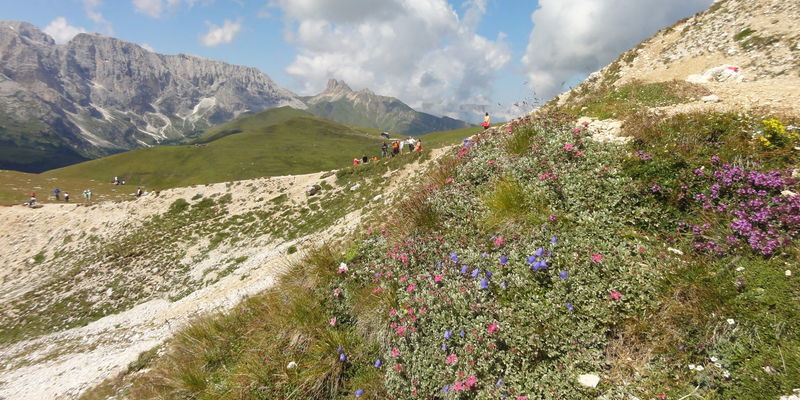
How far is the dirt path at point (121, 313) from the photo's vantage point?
513 inches

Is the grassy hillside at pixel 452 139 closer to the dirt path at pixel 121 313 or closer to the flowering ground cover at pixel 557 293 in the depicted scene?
the dirt path at pixel 121 313

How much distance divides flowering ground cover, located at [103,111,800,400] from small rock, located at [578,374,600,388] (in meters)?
0.01

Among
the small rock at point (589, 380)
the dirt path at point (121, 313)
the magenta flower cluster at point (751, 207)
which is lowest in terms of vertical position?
the dirt path at point (121, 313)

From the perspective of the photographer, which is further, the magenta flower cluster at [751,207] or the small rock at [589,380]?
the magenta flower cluster at [751,207]

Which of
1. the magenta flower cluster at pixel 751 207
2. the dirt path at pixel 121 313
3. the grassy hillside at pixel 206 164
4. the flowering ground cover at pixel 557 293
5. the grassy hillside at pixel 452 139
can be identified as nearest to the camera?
the flowering ground cover at pixel 557 293

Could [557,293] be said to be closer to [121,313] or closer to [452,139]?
[121,313]

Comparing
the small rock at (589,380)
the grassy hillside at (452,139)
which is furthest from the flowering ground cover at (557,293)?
the grassy hillside at (452,139)

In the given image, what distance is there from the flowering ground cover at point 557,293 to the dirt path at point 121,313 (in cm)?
308

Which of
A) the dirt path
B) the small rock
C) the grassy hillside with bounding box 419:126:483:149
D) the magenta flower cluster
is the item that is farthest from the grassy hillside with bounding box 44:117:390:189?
the small rock

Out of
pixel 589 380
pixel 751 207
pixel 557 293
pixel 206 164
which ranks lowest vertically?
pixel 589 380

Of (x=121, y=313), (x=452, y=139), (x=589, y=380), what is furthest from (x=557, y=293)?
(x=452, y=139)

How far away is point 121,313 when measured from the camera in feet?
71.3

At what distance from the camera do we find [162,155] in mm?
181875

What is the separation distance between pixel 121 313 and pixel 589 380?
27.3m
